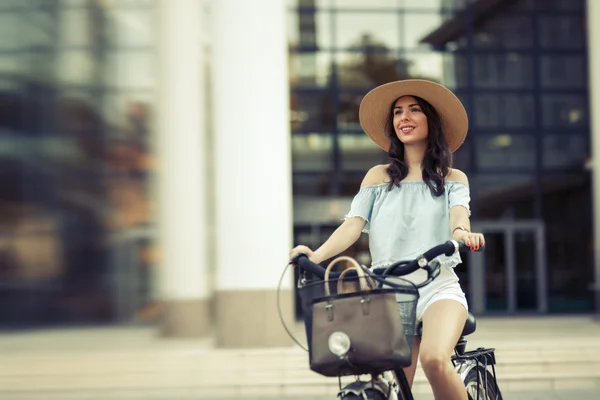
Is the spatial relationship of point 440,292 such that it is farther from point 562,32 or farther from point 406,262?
point 562,32

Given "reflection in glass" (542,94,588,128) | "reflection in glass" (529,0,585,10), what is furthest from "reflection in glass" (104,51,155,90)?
"reflection in glass" (542,94,588,128)

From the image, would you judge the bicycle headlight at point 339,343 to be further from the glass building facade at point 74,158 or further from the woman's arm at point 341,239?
the glass building facade at point 74,158

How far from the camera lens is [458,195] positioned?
304 centimetres

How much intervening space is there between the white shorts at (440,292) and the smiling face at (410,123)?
549 millimetres

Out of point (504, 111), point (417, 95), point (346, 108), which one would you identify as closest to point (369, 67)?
point (346, 108)

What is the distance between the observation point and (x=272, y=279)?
1016 centimetres

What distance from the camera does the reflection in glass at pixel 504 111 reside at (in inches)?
670

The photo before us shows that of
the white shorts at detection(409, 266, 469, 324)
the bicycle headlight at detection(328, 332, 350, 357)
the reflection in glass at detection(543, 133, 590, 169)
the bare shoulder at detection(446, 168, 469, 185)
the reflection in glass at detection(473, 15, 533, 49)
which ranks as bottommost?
the bicycle headlight at detection(328, 332, 350, 357)

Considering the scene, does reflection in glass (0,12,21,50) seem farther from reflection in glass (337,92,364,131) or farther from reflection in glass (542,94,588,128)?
reflection in glass (542,94,588,128)

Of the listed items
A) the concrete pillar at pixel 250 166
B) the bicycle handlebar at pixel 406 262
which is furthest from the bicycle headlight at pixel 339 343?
the concrete pillar at pixel 250 166

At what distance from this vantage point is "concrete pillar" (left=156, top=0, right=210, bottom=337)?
13.0 metres

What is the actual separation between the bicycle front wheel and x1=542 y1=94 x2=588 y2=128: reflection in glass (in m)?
14.6

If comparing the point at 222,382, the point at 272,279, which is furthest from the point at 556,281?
the point at 222,382

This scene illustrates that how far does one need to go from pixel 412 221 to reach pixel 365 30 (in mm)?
14255
